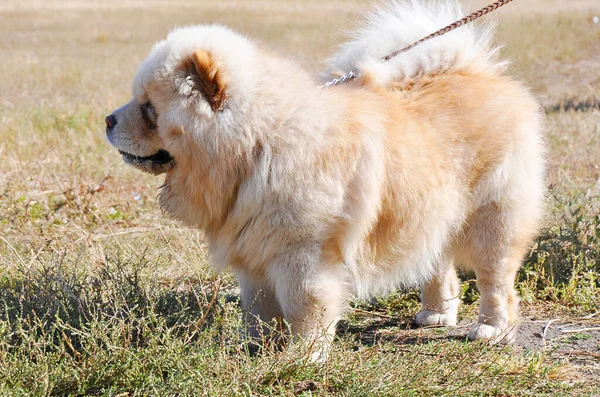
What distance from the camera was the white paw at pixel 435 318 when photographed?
454 cm

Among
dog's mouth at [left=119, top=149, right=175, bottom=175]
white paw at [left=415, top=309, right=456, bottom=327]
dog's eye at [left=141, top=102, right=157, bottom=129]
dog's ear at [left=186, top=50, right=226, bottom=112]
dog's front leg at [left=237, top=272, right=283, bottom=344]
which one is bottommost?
white paw at [left=415, top=309, right=456, bottom=327]

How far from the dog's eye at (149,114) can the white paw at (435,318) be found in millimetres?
2164

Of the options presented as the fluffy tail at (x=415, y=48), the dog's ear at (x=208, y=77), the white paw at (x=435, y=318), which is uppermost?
the fluffy tail at (x=415, y=48)

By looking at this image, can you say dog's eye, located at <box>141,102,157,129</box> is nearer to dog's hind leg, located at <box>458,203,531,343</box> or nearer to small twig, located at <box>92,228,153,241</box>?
dog's hind leg, located at <box>458,203,531,343</box>

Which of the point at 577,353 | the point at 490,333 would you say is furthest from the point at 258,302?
the point at 577,353

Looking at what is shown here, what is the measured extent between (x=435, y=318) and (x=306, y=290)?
4.44 feet

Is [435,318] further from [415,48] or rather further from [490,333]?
[415,48]

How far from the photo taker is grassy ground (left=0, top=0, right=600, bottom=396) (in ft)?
10.7

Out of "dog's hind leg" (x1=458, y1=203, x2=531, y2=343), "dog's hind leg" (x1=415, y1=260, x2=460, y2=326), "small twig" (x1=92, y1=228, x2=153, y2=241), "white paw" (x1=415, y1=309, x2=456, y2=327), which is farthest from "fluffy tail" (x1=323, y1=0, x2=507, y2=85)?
"small twig" (x1=92, y1=228, x2=153, y2=241)

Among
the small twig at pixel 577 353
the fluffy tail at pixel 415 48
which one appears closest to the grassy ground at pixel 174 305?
the small twig at pixel 577 353

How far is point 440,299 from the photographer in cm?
465

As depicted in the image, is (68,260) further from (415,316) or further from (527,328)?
(527,328)

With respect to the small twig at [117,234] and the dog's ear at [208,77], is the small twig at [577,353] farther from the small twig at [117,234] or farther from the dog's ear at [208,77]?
the small twig at [117,234]

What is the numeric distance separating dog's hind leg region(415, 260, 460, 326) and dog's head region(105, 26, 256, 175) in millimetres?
1840
